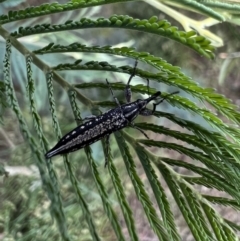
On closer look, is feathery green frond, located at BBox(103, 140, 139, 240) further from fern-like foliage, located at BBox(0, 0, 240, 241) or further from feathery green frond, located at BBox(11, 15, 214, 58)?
feathery green frond, located at BBox(11, 15, 214, 58)

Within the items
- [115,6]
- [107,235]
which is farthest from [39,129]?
[115,6]

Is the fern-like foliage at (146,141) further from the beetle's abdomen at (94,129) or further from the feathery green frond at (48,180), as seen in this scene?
the beetle's abdomen at (94,129)

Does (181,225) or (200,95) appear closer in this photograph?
(200,95)

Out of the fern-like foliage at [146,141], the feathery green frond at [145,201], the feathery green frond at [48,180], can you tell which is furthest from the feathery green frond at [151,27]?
the feathery green frond at [145,201]

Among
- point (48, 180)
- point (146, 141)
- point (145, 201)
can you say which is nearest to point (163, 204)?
point (145, 201)

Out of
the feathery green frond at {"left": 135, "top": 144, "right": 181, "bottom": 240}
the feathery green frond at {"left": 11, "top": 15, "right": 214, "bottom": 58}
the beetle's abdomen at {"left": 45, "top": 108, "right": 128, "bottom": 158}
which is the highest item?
the beetle's abdomen at {"left": 45, "top": 108, "right": 128, "bottom": 158}

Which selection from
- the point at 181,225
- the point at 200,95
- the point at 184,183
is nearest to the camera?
the point at 200,95

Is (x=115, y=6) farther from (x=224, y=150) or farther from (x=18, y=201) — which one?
(x=224, y=150)

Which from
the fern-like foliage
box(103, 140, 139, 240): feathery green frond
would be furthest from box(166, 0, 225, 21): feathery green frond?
box(103, 140, 139, 240): feathery green frond
